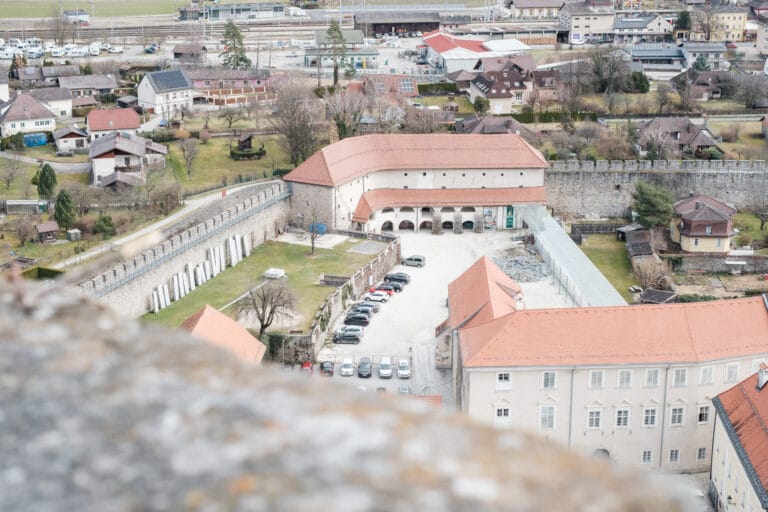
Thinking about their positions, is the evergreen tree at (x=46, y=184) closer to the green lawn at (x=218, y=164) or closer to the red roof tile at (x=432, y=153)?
the green lawn at (x=218, y=164)

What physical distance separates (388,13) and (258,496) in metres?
90.4

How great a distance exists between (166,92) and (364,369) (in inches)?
1329

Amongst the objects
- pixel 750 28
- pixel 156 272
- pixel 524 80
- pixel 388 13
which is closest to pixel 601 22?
pixel 750 28

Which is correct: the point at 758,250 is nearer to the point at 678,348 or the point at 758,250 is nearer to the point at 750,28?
the point at 678,348

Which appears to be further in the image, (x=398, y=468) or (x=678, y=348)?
(x=678, y=348)

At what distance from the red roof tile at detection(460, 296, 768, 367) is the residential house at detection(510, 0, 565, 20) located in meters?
73.5

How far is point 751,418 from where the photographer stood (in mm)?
22094

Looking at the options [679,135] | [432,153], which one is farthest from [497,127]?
[679,135]

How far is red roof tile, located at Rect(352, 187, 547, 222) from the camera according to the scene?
44875 millimetres

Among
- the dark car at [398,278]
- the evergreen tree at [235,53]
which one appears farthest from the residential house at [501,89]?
the dark car at [398,278]

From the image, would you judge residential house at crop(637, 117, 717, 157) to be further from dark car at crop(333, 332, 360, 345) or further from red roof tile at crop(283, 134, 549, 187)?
dark car at crop(333, 332, 360, 345)

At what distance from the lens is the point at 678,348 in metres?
24.6

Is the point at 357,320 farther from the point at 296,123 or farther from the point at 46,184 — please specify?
the point at 296,123

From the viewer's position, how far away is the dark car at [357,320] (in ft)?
110
